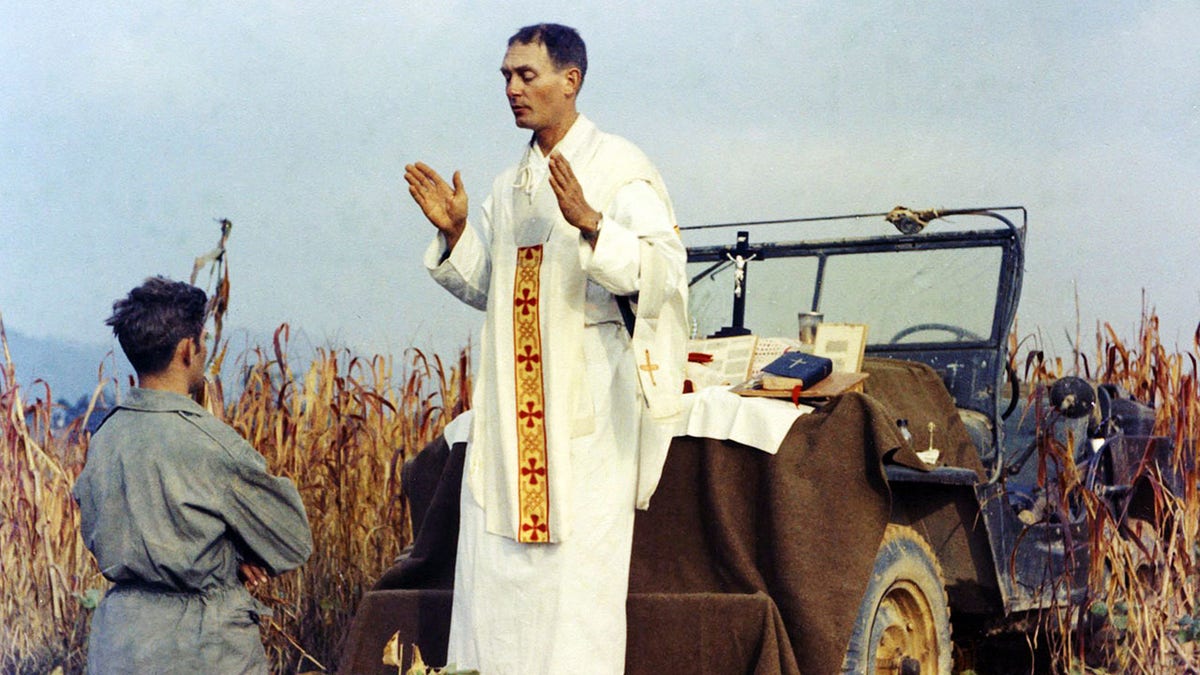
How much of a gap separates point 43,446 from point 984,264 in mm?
3924

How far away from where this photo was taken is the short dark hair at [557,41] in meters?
4.43

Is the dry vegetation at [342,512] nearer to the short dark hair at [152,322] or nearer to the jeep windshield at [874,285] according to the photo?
the jeep windshield at [874,285]

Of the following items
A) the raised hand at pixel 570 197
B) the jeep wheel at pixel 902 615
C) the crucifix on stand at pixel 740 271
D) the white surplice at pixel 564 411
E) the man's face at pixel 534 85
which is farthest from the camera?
the crucifix on stand at pixel 740 271

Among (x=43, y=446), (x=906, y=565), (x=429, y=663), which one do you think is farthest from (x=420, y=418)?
(x=906, y=565)

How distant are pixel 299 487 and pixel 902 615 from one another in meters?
2.70

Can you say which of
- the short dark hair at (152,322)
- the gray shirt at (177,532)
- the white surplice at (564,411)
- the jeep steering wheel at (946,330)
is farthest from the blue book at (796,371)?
the short dark hair at (152,322)

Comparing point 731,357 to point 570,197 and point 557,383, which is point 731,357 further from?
point 570,197

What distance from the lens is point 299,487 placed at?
6574mm

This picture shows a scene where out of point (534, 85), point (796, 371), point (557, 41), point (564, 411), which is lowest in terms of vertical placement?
point (564, 411)

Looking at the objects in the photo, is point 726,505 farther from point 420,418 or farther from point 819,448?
point 420,418

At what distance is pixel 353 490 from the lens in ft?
22.1

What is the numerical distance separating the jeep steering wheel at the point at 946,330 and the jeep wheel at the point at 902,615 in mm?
1274

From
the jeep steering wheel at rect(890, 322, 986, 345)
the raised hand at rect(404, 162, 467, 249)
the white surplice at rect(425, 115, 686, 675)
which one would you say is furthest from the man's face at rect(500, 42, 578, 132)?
the jeep steering wheel at rect(890, 322, 986, 345)

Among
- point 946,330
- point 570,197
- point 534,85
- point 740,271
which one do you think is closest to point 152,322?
point 570,197
